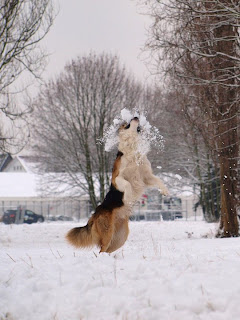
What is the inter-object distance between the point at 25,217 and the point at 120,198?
120ft

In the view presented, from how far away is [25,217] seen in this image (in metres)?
44.2

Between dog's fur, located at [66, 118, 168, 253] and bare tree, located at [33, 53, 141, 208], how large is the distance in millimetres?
24333

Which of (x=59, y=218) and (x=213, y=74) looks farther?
(x=59, y=218)

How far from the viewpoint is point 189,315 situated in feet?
16.9

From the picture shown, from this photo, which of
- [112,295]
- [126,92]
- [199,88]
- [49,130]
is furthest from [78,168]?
[112,295]

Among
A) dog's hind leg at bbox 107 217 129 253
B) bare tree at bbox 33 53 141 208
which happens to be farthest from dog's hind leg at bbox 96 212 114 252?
bare tree at bbox 33 53 141 208

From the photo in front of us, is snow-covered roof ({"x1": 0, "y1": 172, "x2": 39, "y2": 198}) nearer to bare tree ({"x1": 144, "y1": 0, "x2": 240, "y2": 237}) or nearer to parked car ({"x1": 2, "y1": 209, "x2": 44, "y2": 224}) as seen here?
parked car ({"x1": 2, "y1": 209, "x2": 44, "y2": 224})

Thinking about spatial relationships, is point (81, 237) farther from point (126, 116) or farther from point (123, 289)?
point (123, 289)

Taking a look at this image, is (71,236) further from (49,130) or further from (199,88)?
(49,130)

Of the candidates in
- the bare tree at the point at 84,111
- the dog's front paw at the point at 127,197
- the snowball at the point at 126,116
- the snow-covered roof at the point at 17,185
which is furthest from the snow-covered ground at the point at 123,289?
the snow-covered roof at the point at 17,185

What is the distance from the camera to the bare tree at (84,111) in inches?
1337

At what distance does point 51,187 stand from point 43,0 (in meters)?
20.5

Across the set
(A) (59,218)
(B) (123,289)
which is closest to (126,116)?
(B) (123,289)

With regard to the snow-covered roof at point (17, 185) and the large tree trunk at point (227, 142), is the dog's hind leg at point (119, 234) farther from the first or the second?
the snow-covered roof at point (17, 185)
